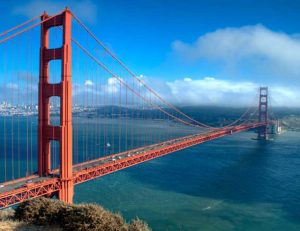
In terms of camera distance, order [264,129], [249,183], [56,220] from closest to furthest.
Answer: [56,220] < [249,183] < [264,129]

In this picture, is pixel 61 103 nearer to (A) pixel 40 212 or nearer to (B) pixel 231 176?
(A) pixel 40 212

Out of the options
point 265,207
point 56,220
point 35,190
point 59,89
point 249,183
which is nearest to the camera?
point 56,220

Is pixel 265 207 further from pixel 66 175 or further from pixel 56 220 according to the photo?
pixel 56 220

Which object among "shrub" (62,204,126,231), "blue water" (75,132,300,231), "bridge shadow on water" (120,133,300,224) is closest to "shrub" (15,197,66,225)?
"shrub" (62,204,126,231)

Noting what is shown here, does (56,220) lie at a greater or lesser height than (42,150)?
lesser

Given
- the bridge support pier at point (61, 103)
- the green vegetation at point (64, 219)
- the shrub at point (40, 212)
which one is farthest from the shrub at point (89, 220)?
the bridge support pier at point (61, 103)

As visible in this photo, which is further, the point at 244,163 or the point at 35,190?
the point at 244,163

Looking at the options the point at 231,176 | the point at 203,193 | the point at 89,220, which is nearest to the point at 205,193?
the point at 203,193

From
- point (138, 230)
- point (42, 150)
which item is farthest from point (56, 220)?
point (42, 150)
